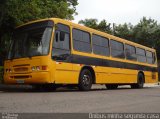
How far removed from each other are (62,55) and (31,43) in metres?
1.32

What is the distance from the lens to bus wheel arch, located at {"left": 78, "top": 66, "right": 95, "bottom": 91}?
16.7m

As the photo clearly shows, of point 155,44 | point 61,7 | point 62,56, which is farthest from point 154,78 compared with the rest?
point 155,44

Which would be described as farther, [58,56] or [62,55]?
[62,55]

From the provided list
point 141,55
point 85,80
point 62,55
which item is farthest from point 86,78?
point 141,55

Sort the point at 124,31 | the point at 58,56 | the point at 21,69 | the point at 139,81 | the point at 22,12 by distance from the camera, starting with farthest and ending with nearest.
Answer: the point at 124,31 → the point at 139,81 → the point at 22,12 → the point at 21,69 → the point at 58,56

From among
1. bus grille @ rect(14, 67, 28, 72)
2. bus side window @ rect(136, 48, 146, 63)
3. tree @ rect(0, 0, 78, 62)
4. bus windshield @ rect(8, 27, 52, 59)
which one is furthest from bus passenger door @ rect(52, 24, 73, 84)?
bus side window @ rect(136, 48, 146, 63)

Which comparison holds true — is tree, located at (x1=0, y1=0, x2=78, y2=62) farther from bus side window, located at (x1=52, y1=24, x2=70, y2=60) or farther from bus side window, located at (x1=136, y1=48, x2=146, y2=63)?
bus side window, located at (x1=136, y1=48, x2=146, y2=63)

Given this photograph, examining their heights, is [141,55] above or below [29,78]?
above

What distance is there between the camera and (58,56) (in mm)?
15344

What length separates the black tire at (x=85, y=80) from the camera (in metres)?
16.7

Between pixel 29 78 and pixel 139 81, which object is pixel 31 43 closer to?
pixel 29 78

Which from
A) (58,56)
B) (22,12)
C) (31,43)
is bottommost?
(58,56)

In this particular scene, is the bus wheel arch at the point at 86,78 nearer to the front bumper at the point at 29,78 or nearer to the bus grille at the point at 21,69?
the front bumper at the point at 29,78

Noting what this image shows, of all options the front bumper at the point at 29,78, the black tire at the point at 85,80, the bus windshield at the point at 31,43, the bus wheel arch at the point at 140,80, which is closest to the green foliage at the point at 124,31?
the bus wheel arch at the point at 140,80
